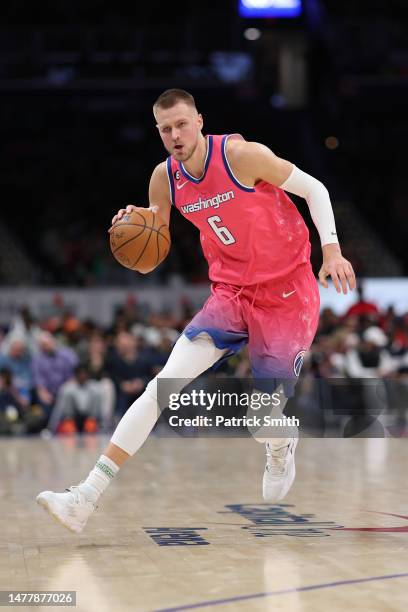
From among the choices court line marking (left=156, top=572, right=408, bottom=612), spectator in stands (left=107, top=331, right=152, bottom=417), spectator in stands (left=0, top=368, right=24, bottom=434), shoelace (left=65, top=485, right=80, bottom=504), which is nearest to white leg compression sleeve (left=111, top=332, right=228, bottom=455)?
shoelace (left=65, top=485, right=80, bottom=504)

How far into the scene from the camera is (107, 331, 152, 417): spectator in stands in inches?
561

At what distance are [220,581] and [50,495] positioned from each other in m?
1.23

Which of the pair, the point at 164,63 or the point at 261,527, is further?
the point at 164,63

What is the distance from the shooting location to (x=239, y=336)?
559 cm

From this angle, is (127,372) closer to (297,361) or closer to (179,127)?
(297,361)

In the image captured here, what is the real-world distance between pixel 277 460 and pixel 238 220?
4.46 feet

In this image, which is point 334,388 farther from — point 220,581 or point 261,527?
point 220,581

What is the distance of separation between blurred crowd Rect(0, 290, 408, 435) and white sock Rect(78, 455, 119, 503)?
7.97 m

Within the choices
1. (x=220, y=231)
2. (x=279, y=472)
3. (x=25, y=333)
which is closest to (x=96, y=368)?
(x=25, y=333)

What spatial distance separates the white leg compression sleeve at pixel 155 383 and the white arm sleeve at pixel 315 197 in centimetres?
80

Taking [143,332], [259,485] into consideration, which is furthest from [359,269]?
[259,485]

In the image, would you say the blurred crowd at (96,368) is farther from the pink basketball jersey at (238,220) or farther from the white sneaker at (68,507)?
the white sneaker at (68,507)

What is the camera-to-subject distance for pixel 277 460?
5.86m
